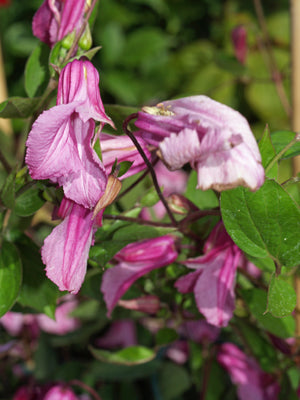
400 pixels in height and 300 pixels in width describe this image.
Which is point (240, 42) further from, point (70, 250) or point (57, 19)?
point (70, 250)

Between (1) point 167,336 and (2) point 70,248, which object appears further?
(1) point 167,336

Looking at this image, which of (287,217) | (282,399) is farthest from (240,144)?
(282,399)

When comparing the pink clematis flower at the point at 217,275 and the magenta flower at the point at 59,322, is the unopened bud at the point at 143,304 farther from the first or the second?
the magenta flower at the point at 59,322

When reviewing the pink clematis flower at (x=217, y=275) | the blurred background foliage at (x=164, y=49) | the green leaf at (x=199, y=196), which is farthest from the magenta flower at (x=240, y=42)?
the blurred background foliage at (x=164, y=49)

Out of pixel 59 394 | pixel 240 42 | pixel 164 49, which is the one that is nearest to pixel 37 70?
pixel 59 394

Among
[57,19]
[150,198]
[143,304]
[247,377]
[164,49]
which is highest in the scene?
[57,19]

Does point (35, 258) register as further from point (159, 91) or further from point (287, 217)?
point (159, 91)
